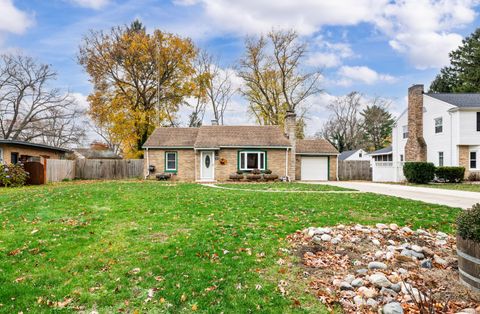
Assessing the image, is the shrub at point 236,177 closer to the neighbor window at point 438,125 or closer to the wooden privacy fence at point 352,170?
the wooden privacy fence at point 352,170

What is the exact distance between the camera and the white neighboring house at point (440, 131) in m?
21.5

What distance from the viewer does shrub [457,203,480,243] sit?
139 inches

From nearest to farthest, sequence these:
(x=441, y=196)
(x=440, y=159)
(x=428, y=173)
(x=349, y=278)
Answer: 1. (x=349, y=278)
2. (x=441, y=196)
3. (x=428, y=173)
4. (x=440, y=159)

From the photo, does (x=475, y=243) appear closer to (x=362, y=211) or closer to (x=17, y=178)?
(x=362, y=211)

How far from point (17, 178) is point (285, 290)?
19.5 metres

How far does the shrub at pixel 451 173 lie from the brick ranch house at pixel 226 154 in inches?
283

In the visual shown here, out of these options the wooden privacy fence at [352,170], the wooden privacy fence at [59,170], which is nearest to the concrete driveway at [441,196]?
the wooden privacy fence at [352,170]

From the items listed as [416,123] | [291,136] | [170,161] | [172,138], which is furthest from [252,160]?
[416,123]

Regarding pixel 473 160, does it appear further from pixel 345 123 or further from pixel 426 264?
pixel 345 123

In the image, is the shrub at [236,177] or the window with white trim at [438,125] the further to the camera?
the window with white trim at [438,125]

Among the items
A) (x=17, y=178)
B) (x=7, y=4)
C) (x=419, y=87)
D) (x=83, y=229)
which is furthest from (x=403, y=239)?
(x=419, y=87)

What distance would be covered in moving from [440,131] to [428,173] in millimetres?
6114

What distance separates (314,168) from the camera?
24375 millimetres

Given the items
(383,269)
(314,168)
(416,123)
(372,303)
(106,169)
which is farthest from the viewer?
(106,169)
